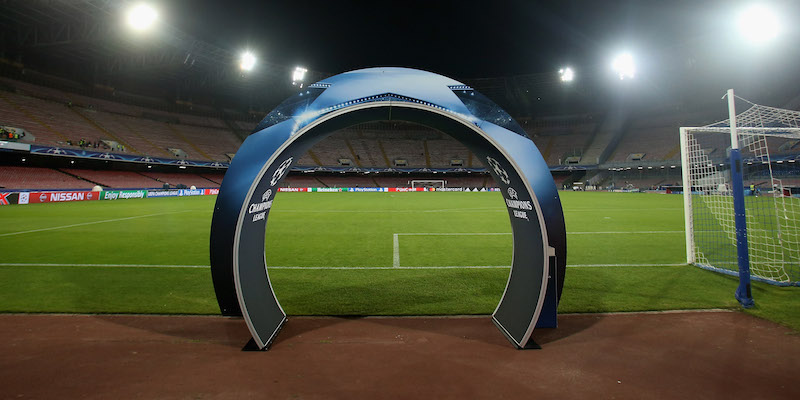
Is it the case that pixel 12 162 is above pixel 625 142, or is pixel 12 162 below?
below

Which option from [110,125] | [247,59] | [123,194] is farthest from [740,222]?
[110,125]

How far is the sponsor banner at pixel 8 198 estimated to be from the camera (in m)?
22.1

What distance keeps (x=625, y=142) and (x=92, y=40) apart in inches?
2761

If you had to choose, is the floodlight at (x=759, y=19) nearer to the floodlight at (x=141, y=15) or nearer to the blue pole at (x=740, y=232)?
the blue pole at (x=740, y=232)

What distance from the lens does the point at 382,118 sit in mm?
3633

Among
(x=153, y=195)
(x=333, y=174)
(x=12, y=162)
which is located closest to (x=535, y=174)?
(x=153, y=195)

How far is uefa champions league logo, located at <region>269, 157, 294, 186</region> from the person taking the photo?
3.49 meters

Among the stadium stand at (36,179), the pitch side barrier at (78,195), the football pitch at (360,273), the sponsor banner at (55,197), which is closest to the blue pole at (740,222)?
the football pitch at (360,273)

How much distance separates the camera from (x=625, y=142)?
57.1 metres

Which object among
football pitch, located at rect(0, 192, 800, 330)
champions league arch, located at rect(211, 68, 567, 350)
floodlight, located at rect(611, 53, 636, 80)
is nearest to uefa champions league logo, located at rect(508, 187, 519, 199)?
champions league arch, located at rect(211, 68, 567, 350)

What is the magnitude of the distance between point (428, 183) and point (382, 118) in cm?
6015

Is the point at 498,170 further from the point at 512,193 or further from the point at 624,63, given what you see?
the point at 624,63

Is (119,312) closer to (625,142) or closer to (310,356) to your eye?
(310,356)

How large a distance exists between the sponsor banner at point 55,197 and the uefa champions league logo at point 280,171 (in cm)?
3124
